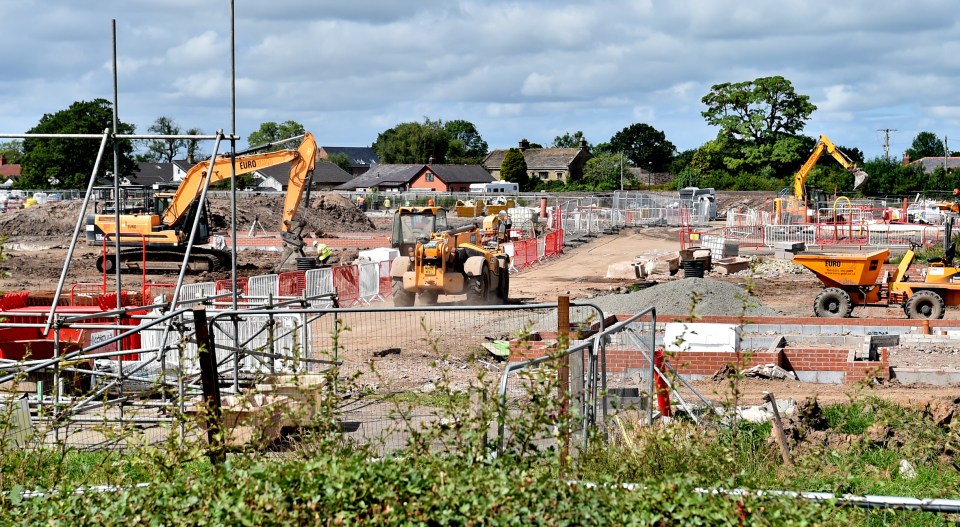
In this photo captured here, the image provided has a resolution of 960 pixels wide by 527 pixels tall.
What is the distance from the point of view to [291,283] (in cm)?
2125

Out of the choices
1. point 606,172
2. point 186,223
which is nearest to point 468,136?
point 606,172

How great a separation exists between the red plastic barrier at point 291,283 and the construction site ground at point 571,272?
127 inches

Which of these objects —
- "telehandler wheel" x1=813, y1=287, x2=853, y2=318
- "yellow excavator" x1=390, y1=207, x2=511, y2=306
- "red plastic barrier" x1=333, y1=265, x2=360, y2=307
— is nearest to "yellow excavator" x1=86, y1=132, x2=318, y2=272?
"yellow excavator" x1=390, y1=207, x2=511, y2=306

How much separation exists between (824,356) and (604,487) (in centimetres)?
940

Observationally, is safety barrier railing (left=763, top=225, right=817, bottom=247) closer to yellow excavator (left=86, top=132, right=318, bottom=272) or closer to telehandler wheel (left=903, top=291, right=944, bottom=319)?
yellow excavator (left=86, top=132, right=318, bottom=272)

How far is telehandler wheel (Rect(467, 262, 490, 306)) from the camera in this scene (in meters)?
22.0

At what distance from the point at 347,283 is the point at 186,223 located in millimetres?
11990

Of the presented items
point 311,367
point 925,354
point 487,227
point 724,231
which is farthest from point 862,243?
Answer: point 311,367

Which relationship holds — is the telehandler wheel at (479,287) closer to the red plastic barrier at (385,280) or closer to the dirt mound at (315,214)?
the red plastic barrier at (385,280)

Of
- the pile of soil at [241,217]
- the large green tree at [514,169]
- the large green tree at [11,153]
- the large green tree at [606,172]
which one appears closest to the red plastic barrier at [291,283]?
the pile of soil at [241,217]

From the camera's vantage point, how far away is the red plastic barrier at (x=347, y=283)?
22.3 metres

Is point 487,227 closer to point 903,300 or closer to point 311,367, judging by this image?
point 903,300

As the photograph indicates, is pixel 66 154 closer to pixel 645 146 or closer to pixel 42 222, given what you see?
pixel 42 222

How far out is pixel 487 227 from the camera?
138ft
